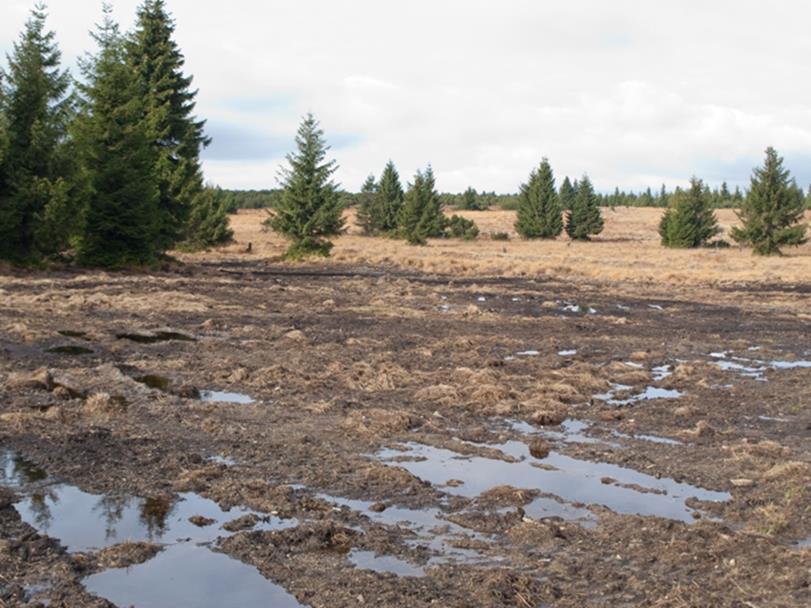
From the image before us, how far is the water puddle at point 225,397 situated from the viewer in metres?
12.2

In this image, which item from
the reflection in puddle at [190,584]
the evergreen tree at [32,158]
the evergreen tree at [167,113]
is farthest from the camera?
the evergreen tree at [167,113]

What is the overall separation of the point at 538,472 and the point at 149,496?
167 inches

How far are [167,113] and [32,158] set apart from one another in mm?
9413

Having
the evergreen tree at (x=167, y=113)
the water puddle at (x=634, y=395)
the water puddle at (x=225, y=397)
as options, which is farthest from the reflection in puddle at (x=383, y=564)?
the evergreen tree at (x=167, y=113)

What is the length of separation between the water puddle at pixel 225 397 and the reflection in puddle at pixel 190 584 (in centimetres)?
570

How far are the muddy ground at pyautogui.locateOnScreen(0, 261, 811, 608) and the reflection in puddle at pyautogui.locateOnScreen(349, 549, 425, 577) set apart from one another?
0.02 metres

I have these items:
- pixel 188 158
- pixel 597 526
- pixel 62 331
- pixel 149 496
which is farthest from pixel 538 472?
pixel 188 158

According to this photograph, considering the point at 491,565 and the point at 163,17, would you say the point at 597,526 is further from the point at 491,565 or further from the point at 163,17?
the point at 163,17

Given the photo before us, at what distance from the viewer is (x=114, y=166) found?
33531mm

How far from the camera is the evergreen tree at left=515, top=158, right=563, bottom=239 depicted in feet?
272

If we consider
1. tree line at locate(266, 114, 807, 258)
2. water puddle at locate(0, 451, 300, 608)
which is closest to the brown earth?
water puddle at locate(0, 451, 300, 608)

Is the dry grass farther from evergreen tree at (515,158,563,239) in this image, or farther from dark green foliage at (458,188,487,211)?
dark green foliage at (458,188,487,211)

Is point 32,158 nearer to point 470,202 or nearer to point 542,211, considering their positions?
point 542,211

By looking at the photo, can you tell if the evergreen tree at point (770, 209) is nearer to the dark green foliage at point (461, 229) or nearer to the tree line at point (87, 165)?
the dark green foliage at point (461, 229)
